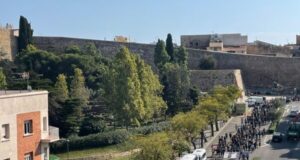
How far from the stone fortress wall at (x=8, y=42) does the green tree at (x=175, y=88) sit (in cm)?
2805

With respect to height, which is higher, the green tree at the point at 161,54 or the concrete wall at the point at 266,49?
the concrete wall at the point at 266,49

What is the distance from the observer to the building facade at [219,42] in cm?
8640

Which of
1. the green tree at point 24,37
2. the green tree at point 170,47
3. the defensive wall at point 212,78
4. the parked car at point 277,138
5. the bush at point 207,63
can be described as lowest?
the parked car at point 277,138

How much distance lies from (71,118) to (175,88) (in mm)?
14221

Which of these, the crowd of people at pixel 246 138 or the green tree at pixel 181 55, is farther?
the green tree at pixel 181 55

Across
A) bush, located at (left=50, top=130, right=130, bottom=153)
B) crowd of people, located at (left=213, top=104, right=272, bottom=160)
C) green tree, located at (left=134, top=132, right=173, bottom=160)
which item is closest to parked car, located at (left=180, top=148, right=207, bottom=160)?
green tree, located at (left=134, top=132, right=173, bottom=160)

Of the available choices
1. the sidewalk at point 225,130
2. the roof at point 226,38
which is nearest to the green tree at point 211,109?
the sidewalk at point 225,130

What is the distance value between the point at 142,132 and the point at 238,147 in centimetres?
727

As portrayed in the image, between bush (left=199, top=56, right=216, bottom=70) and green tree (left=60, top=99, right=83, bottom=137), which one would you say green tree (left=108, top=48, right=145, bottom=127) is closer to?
green tree (left=60, top=99, right=83, bottom=137)

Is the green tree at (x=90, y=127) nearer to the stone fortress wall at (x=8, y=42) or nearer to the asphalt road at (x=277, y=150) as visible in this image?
the asphalt road at (x=277, y=150)

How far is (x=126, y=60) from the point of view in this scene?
4000cm

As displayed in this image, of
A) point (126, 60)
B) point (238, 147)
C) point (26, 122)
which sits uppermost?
point (126, 60)

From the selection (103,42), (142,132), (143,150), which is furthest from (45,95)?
(103,42)

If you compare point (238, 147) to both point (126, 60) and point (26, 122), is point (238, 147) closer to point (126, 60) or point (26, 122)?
point (126, 60)
